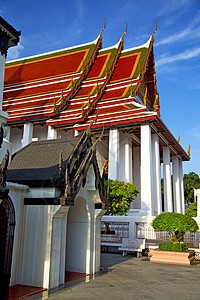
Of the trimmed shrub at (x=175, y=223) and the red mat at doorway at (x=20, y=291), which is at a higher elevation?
the trimmed shrub at (x=175, y=223)

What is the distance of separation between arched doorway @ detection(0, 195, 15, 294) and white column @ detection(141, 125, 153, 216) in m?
12.9

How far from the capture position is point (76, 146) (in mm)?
7941

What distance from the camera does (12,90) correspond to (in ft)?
90.8

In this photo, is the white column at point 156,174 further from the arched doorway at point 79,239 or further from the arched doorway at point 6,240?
the arched doorway at point 6,240

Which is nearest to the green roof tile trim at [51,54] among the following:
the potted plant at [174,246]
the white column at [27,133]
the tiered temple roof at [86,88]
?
the tiered temple roof at [86,88]

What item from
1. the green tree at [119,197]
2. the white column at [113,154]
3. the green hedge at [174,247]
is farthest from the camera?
the white column at [113,154]

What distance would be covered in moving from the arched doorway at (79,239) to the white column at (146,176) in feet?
34.7

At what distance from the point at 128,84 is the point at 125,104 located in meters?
2.72

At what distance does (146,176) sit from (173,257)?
7711 mm

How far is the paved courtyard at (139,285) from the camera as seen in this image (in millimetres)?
6574

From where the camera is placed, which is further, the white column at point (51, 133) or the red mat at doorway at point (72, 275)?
the white column at point (51, 133)

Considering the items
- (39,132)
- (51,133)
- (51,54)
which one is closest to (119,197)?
(51,133)

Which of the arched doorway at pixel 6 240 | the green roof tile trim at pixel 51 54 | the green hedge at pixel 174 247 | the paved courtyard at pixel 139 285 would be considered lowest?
the paved courtyard at pixel 139 285

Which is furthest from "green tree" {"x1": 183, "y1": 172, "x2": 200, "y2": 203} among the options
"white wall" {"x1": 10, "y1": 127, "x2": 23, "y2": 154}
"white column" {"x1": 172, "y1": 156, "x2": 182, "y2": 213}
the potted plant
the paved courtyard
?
the paved courtyard
